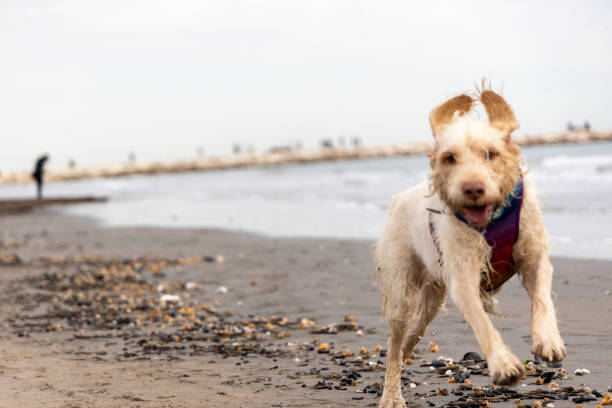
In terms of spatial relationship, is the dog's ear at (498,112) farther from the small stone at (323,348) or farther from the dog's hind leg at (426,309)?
the small stone at (323,348)

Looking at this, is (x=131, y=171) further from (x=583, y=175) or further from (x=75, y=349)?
(x=75, y=349)

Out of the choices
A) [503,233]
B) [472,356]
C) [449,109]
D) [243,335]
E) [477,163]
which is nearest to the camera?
[477,163]

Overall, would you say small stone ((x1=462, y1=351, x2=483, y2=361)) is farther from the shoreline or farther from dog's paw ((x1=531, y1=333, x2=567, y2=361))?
the shoreline

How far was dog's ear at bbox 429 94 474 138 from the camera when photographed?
4.15m

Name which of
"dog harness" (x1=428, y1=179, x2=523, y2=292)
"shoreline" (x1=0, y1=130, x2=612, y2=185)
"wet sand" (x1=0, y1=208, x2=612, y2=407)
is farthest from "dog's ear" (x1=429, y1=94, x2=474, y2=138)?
"shoreline" (x1=0, y1=130, x2=612, y2=185)

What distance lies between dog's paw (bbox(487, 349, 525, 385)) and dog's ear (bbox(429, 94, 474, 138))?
135cm

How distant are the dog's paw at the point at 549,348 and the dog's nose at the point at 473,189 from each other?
0.77 metres

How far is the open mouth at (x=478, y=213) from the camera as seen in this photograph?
12.3ft

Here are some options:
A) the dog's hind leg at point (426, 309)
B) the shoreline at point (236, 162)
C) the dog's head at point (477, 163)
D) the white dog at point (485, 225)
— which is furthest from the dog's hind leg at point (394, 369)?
the shoreline at point (236, 162)

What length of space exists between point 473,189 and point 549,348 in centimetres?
86

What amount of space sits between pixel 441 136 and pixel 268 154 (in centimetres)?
14717

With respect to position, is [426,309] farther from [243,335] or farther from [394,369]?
[243,335]

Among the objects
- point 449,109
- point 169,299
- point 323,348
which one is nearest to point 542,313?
point 449,109

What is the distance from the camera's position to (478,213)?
3768 millimetres
